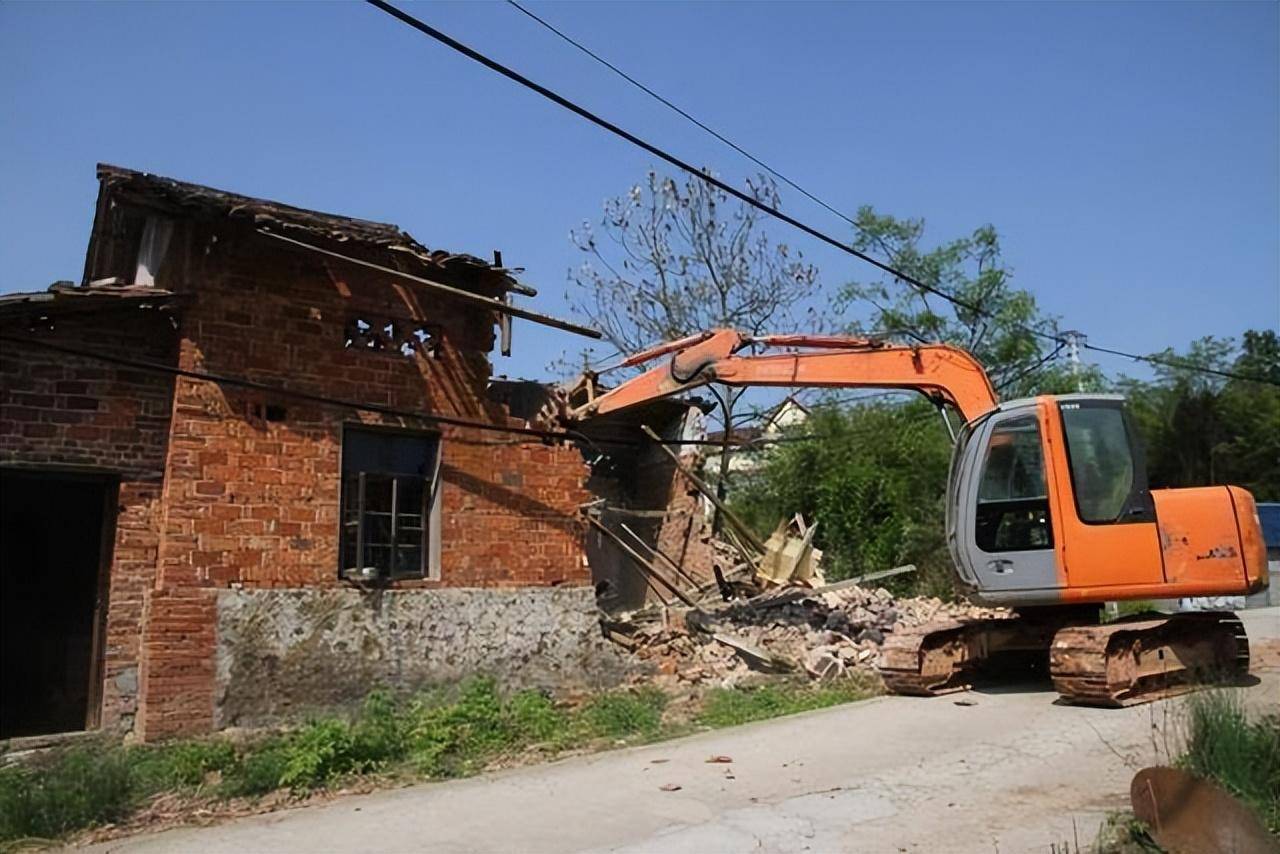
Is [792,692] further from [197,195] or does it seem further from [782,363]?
[197,195]

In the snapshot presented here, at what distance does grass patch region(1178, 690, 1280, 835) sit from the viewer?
6.63 meters

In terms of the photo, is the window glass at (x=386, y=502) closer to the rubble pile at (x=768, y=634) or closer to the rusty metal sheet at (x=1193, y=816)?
the rubble pile at (x=768, y=634)

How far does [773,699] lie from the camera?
12.2m

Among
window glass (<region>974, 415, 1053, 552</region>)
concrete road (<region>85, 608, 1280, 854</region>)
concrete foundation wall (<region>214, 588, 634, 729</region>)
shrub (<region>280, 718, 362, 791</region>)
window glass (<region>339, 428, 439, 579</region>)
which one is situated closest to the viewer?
concrete road (<region>85, 608, 1280, 854</region>)

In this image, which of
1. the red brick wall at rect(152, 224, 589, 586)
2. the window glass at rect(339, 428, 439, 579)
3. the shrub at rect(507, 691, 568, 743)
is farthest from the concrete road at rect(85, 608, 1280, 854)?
the window glass at rect(339, 428, 439, 579)

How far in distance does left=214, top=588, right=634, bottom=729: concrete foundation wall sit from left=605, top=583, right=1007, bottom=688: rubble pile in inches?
49.9

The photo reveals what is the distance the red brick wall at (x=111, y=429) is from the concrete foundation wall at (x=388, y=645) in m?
0.91

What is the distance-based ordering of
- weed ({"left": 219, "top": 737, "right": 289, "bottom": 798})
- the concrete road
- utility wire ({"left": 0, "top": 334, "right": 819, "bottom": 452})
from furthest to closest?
utility wire ({"left": 0, "top": 334, "right": 819, "bottom": 452}) → weed ({"left": 219, "top": 737, "right": 289, "bottom": 798}) → the concrete road

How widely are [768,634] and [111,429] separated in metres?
8.96

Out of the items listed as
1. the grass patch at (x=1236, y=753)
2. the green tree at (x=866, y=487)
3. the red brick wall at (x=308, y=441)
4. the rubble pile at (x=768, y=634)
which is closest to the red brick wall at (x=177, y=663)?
the red brick wall at (x=308, y=441)

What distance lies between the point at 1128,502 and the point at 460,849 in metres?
7.54

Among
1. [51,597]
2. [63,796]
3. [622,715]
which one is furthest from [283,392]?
[622,715]

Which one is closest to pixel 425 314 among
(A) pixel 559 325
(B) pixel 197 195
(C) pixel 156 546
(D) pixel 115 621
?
(A) pixel 559 325

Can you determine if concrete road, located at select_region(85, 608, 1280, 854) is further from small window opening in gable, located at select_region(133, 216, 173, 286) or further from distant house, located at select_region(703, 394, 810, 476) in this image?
distant house, located at select_region(703, 394, 810, 476)
